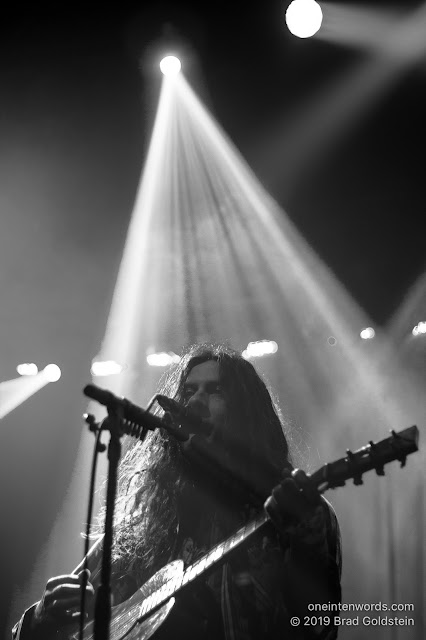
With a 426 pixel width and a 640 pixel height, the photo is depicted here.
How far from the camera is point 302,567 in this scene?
6.92 feet

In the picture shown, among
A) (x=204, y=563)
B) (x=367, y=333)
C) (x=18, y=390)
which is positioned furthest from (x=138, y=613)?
(x=18, y=390)

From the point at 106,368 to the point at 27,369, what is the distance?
113 centimetres

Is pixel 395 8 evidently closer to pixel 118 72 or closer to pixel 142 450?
pixel 118 72

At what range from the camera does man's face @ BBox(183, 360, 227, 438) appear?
8.89ft

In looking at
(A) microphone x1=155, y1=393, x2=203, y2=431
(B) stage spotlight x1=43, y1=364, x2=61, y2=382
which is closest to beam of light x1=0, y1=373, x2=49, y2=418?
(B) stage spotlight x1=43, y1=364, x2=61, y2=382

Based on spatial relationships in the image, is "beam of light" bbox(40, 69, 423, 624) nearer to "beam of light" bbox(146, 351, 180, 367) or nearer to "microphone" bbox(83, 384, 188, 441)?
"beam of light" bbox(146, 351, 180, 367)

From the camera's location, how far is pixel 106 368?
27.8ft

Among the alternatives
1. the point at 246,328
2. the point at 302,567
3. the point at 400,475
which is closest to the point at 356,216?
the point at 246,328

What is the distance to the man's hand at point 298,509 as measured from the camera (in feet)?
6.37

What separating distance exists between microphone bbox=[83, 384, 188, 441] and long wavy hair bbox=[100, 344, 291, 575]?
1.79 feet

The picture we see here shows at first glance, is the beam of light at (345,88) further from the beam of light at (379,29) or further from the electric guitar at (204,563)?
the electric guitar at (204,563)

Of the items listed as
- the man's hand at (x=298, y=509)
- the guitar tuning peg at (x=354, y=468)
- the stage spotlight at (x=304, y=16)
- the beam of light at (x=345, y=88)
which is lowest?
the man's hand at (x=298, y=509)

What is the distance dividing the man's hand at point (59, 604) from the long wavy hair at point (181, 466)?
0.32 m

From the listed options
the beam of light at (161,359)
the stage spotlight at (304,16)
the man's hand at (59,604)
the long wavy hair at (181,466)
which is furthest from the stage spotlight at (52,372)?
the man's hand at (59,604)
